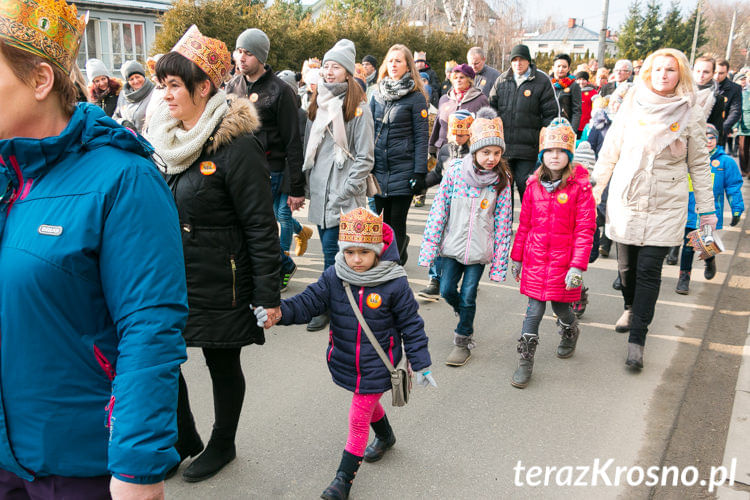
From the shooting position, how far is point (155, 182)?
5.67 ft

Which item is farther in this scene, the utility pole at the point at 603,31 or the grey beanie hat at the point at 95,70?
the utility pole at the point at 603,31

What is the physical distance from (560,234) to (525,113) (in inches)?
119

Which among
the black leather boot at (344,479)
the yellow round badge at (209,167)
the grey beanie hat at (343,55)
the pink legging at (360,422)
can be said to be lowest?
the black leather boot at (344,479)

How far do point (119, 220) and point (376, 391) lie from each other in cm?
189

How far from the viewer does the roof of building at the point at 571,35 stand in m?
98.6

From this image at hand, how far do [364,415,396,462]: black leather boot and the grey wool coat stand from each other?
2.26 m

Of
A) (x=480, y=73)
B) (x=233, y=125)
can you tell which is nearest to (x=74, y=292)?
(x=233, y=125)

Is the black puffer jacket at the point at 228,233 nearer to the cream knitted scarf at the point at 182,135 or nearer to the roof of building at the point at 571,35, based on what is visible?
the cream knitted scarf at the point at 182,135

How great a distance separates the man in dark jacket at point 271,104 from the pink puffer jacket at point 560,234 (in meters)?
2.17

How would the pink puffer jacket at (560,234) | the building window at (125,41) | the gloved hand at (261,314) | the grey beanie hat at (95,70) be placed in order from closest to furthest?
the gloved hand at (261,314)
the pink puffer jacket at (560,234)
the grey beanie hat at (95,70)
the building window at (125,41)

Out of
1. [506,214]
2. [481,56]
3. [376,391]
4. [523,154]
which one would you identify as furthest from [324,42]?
[376,391]

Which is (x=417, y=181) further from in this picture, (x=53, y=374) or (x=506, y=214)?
(x=53, y=374)

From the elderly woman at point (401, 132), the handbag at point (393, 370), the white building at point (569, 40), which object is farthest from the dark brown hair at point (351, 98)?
the white building at point (569, 40)

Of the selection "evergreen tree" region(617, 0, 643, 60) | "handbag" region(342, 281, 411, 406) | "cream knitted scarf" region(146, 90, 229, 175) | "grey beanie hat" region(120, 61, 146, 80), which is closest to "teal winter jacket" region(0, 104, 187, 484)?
"cream knitted scarf" region(146, 90, 229, 175)
